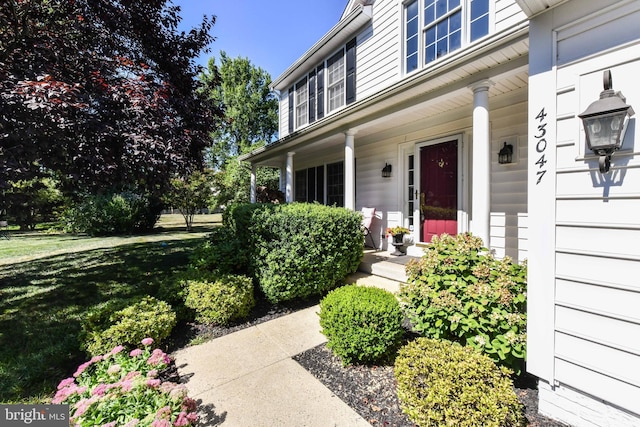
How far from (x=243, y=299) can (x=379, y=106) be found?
3840 millimetres

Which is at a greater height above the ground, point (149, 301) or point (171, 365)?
point (149, 301)

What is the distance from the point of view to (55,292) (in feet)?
14.5

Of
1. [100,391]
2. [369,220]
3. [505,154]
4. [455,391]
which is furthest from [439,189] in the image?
[100,391]

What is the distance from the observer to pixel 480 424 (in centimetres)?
158


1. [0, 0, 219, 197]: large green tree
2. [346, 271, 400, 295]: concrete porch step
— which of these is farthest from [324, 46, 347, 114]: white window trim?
[346, 271, 400, 295]: concrete porch step

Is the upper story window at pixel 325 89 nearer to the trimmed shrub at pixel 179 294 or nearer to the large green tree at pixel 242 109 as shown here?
the trimmed shrub at pixel 179 294

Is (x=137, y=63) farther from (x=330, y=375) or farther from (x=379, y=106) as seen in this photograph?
(x=330, y=375)

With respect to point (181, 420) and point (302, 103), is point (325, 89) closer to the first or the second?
point (302, 103)

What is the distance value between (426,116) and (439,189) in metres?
1.42

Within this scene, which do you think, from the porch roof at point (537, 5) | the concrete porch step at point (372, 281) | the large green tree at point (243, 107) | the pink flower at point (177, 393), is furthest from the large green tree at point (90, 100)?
the large green tree at point (243, 107)

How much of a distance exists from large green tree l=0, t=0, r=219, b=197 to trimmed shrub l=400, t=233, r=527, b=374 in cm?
338

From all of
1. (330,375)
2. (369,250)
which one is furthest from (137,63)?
(369,250)

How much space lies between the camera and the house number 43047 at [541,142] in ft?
6.35

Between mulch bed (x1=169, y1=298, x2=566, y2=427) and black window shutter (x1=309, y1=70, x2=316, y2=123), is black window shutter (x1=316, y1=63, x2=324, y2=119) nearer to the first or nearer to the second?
black window shutter (x1=309, y1=70, x2=316, y2=123)
